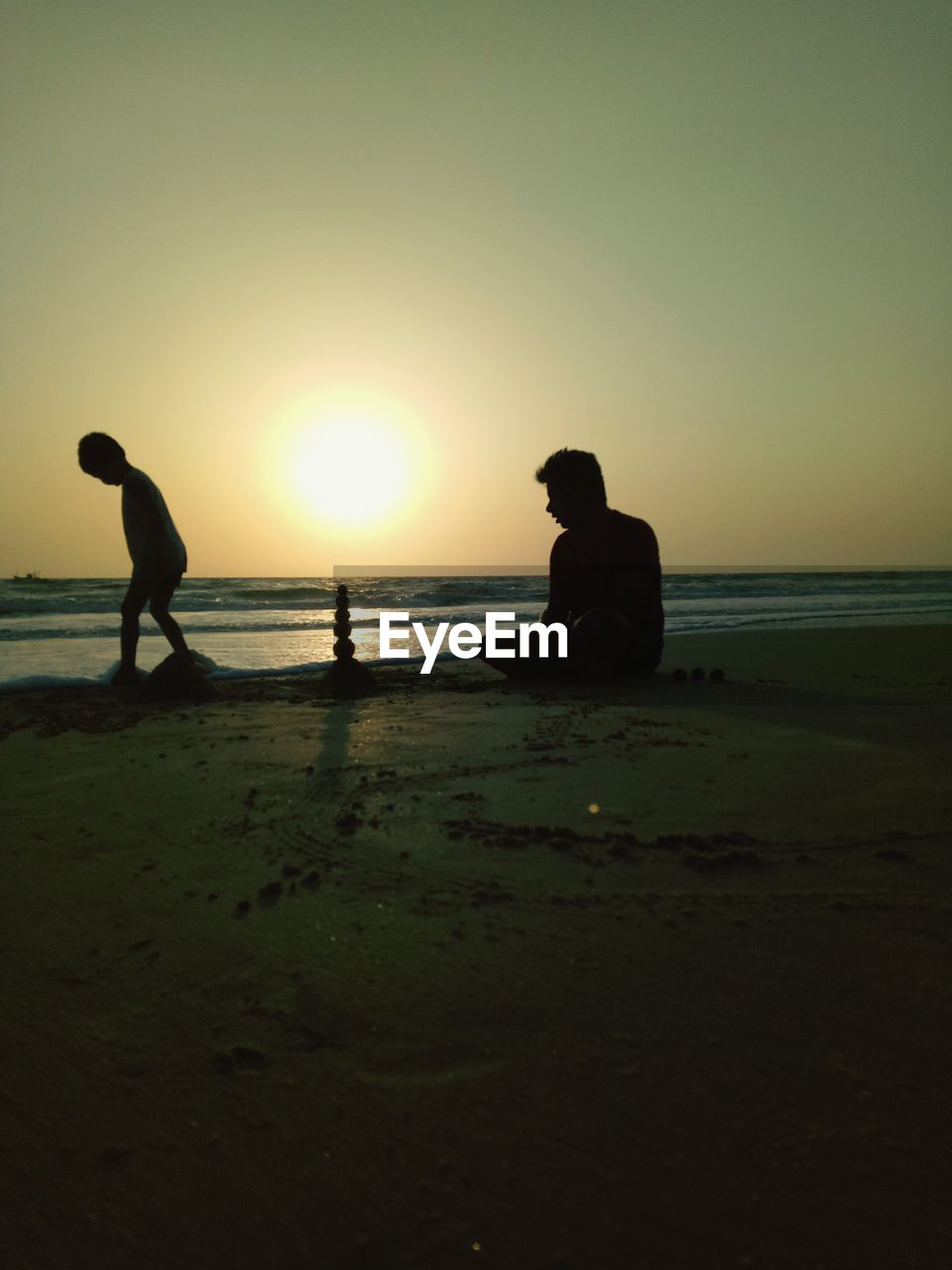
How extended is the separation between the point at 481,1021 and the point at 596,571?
16.7 feet

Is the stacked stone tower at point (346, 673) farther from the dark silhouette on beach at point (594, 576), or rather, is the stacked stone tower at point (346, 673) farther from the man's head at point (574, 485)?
the man's head at point (574, 485)

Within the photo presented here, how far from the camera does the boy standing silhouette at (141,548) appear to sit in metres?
6.44

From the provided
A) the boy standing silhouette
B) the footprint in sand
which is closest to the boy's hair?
the boy standing silhouette

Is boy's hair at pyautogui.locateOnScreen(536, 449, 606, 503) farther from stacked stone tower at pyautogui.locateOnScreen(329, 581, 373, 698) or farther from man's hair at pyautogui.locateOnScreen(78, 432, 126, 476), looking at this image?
man's hair at pyautogui.locateOnScreen(78, 432, 126, 476)

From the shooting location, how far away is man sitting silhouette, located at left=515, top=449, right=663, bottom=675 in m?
6.16

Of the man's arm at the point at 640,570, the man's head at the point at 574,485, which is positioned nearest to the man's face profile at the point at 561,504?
the man's head at the point at 574,485

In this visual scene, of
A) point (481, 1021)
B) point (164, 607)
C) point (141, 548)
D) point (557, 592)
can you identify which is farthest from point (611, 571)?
point (481, 1021)

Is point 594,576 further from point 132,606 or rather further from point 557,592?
point 132,606

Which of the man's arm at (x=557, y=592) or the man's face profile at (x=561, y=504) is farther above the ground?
the man's face profile at (x=561, y=504)

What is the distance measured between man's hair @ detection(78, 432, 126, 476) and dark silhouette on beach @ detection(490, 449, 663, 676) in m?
3.28

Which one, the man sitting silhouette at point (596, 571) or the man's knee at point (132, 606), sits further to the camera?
the man's knee at point (132, 606)

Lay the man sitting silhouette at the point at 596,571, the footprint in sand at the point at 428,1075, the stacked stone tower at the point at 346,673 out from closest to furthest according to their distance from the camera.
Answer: the footprint in sand at the point at 428,1075, the stacked stone tower at the point at 346,673, the man sitting silhouette at the point at 596,571

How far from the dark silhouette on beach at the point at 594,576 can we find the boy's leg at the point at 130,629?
9.20 feet

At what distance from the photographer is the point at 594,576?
6320mm
